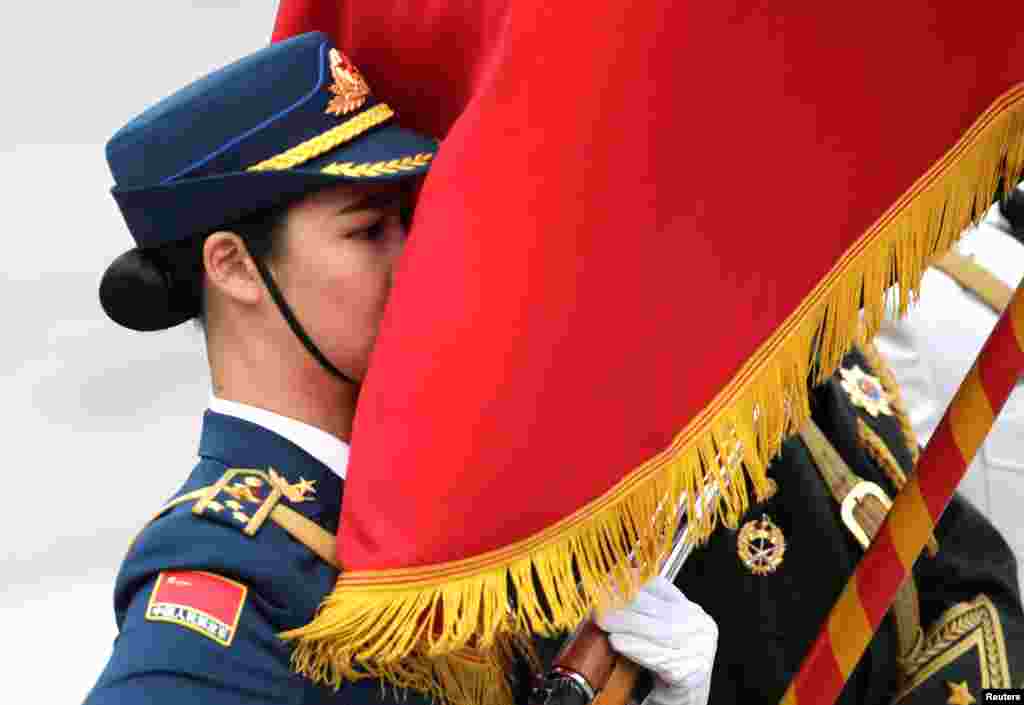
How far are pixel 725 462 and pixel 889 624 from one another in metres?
0.56

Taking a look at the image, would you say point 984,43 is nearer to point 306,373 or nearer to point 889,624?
point 306,373

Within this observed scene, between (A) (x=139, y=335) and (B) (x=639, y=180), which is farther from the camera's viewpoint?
(A) (x=139, y=335)

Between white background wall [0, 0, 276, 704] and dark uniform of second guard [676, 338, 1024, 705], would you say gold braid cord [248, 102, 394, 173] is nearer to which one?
dark uniform of second guard [676, 338, 1024, 705]

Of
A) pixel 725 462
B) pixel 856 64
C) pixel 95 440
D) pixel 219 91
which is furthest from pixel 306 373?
pixel 95 440

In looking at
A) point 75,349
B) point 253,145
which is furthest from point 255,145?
point 75,349

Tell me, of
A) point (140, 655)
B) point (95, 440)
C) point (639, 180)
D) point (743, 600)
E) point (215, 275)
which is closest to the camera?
point (639, 180)

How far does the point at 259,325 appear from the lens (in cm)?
142

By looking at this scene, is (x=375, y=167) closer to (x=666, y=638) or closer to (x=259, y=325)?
(x=259, y=325)

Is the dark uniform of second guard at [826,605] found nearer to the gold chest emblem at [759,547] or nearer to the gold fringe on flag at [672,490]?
the gold chest emblem at [759,547]

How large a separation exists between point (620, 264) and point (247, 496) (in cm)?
41

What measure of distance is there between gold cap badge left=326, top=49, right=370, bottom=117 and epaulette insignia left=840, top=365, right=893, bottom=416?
781 mm

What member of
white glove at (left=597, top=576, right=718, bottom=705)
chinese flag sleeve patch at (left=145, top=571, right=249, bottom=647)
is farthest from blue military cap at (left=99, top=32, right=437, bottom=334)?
white glove at (left=597, top=576, right=718, bottom=705)

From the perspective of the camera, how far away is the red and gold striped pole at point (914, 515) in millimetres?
1408

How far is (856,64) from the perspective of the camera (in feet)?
3.99
